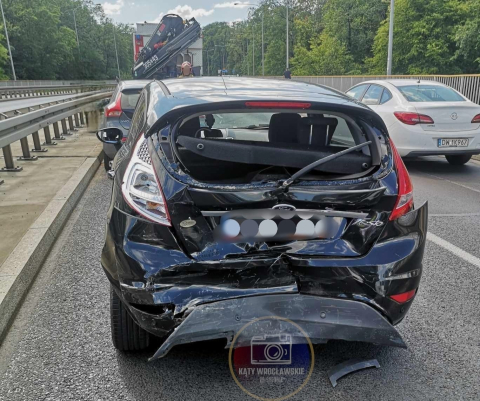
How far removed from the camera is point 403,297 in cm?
249

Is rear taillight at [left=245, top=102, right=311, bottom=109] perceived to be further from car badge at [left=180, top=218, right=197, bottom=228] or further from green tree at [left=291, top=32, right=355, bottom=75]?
green tree at [left=291, top=32, right=355, bottom=75]

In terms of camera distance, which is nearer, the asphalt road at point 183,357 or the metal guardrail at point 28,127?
the asphalt road at point 183,357

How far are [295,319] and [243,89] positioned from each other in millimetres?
1431

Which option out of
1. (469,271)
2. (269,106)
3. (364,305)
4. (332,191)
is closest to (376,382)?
(364,305)

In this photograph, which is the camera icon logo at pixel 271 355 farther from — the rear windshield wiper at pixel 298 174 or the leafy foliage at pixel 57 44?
the leafy foliage at pixel 57 44

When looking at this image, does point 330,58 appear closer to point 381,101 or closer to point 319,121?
point 381,101

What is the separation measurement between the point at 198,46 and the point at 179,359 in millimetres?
21885

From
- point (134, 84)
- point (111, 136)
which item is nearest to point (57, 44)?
point (134, 84)

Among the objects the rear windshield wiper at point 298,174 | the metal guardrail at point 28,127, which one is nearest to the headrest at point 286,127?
the rear windshield wiper at point 298,174

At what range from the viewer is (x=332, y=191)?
2422mm

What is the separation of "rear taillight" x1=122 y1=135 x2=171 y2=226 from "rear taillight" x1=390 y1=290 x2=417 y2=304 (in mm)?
1223

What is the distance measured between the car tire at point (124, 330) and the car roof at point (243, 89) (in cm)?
123

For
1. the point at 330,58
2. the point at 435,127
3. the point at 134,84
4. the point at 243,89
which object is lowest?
the point at 435,127

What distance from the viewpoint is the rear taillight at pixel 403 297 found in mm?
2459
